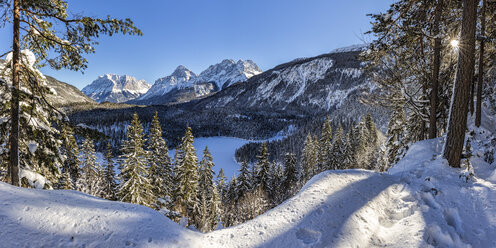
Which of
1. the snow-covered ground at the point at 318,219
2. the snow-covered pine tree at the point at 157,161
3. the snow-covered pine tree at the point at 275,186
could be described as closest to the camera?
the snow-covered ground at the point at 318,219

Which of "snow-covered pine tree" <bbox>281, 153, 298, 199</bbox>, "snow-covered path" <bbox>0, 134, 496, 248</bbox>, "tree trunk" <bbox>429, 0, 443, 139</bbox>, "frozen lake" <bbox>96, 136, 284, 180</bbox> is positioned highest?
"tree trunk" <bbox>429, 0, 443, 139</bbox>

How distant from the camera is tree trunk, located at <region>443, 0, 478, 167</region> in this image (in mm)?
5977

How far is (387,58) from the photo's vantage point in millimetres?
10242

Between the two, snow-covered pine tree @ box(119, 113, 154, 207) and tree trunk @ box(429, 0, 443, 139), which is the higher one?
tree trunk @ box(429, 0, 443, 139)

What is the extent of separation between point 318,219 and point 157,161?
19710mm

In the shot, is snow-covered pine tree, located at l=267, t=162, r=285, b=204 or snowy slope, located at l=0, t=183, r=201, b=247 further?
snow-covered pine tree, located at l=267, t=162, r=285, b=204

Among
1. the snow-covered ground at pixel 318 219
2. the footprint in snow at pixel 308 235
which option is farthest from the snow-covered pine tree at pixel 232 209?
the footprint in snow at pixel 308 235

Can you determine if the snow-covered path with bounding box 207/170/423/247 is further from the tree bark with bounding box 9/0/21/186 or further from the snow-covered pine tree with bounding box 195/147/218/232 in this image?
the snow-covered pine tree with bounding box 195/147/218/232

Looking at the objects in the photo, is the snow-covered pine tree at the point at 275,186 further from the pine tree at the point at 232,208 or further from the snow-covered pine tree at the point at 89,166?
the snow-covered pine tree at the point at 89,166

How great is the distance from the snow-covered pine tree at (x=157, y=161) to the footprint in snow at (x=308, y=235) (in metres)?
18.0

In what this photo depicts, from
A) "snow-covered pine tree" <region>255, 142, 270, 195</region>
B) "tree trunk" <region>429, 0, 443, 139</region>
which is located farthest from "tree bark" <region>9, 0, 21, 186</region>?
"snow-covered pine tree" <region>255, 142, 270, 195</region>

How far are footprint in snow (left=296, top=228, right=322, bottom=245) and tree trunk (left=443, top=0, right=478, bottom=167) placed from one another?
532cm

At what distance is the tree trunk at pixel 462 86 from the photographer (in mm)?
5977

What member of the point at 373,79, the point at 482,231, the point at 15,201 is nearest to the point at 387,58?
the point at 373,79
